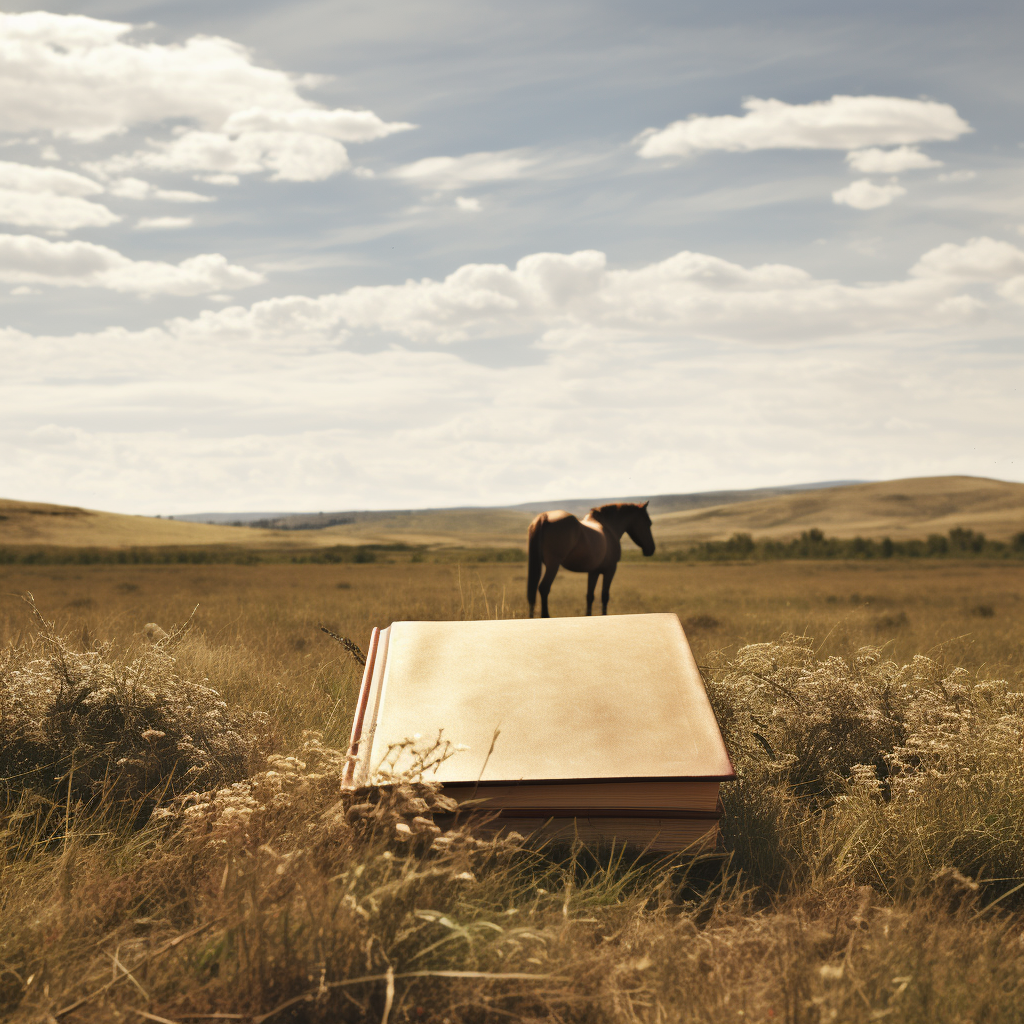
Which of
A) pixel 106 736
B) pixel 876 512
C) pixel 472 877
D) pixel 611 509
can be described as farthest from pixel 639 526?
pixel 876 512

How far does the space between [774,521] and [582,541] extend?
144 m

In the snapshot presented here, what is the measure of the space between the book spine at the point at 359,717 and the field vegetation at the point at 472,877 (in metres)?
0.09

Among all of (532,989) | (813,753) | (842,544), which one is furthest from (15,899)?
(842,544)

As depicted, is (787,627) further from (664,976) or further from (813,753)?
(664,976)

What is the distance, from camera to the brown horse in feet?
39.8

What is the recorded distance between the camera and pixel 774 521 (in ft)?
485

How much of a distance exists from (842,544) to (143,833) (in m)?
68.3

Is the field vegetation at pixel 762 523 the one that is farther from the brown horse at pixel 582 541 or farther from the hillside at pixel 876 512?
the brown horse at pixel 582 541

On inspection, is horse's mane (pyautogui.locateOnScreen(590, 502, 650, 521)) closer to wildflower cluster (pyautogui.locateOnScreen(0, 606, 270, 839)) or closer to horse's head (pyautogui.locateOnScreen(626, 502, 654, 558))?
horse's head (pyautogui.locateOnScreen(626, 502, 654, 558))

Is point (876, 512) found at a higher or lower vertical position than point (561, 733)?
lower

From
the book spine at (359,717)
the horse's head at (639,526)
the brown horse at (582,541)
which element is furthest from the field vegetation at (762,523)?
the book spine at (359,717)

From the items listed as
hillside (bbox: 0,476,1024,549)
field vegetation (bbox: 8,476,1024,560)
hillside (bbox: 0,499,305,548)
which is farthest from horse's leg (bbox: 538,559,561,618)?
hillside (bbox: 0,476,1024,549)

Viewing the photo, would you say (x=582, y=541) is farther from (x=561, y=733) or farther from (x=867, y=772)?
(x=561, y=733)

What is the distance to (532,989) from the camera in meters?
2.30
